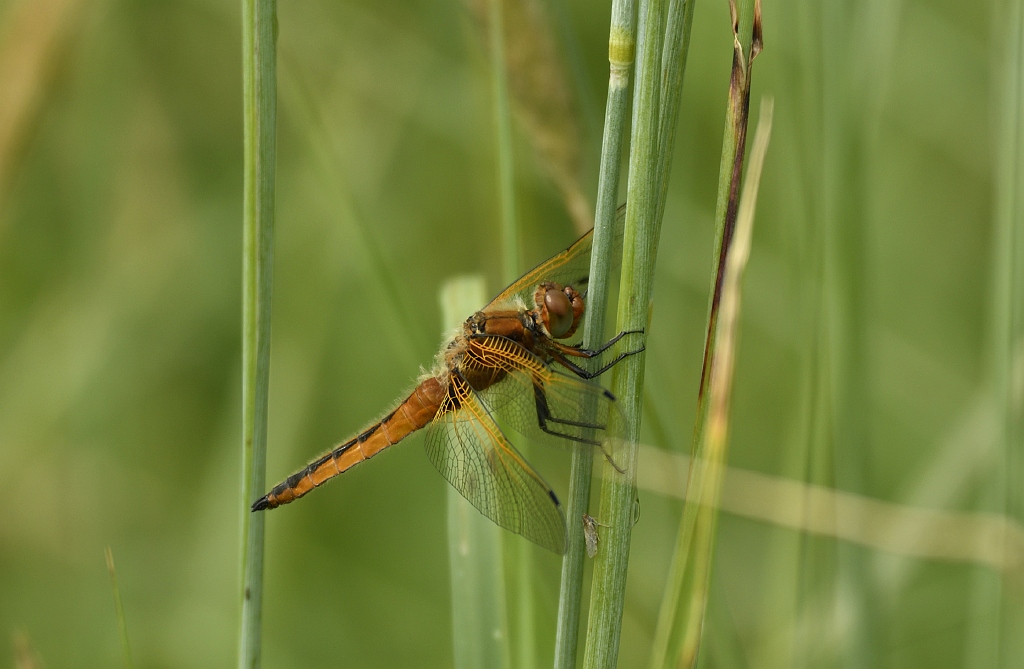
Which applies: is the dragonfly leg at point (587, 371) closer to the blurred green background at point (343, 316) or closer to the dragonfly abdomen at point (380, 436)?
the dragonfly abdomen at point (380, 436)

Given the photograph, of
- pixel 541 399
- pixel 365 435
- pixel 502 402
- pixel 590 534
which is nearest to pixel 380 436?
pixel 365 435

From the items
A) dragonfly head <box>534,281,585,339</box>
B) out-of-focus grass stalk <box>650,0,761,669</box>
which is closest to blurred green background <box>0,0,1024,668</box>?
dragonfly head <box>534,281,585,339</box>

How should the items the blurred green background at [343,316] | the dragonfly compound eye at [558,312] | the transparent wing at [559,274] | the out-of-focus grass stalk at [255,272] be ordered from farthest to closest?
the blurred green background at [343,316] < the transparent wing at [559,274] < the dragonfly compound eye at [558,312] < the out-of-focus grass stalk at [255,272]

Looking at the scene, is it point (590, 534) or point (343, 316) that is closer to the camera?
point (590, 534)

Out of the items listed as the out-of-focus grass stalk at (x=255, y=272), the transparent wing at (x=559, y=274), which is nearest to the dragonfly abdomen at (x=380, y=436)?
the transparent wing at (x=559, y=274)

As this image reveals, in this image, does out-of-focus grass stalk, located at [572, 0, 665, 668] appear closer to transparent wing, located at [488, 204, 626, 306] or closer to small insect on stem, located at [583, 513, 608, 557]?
small insect on stem, located at [583, 513, 608, 557]

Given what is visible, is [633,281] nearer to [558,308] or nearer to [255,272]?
[255,272]
